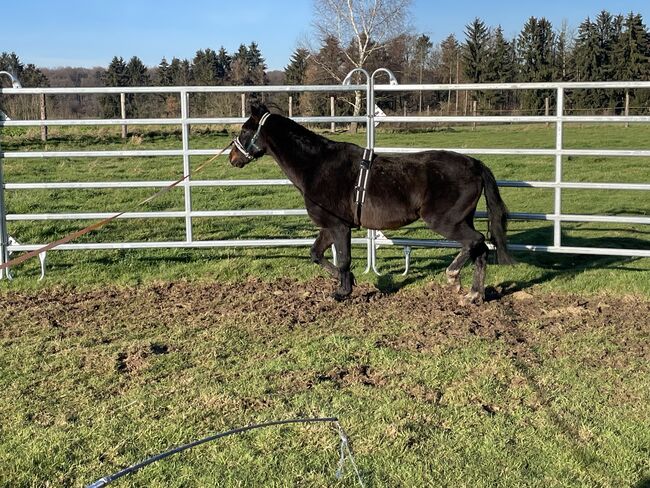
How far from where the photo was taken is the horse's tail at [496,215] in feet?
20.3

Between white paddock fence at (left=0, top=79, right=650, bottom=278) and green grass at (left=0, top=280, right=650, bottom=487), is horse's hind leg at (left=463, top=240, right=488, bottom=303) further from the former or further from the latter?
white paddock fence at (left=0, top=79, right=650, bottom=278)

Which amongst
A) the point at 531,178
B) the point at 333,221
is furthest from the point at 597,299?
the point at 531,178

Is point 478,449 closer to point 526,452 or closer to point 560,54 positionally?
point 526,452

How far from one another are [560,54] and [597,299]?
174 feet

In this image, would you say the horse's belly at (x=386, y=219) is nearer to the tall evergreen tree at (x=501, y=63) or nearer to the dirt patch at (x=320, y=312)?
the dirt patch at (x=320, y=312)

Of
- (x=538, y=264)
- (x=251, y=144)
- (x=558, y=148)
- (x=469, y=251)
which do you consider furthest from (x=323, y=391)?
(x=538, y=264)

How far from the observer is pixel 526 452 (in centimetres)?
353

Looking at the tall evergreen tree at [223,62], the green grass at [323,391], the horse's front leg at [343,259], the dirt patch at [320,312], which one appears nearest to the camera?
the green grass at [323,391]

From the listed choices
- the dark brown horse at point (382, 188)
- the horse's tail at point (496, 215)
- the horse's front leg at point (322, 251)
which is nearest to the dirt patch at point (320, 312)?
the horse's front leg at point (322, 251)

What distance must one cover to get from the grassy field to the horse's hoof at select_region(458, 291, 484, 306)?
15cm

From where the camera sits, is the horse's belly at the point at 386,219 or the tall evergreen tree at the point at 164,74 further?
the tall evergreen tree at the point at 164,74

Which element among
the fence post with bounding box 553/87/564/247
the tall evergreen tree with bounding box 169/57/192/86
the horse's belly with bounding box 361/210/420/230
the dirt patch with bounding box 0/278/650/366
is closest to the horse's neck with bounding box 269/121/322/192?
the horse's belly with bounding box 361/210/420/230

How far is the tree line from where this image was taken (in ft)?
127

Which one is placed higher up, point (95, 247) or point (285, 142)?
point (285, 142)
